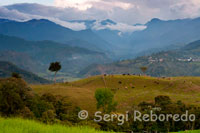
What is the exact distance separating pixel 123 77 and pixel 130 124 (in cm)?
9542

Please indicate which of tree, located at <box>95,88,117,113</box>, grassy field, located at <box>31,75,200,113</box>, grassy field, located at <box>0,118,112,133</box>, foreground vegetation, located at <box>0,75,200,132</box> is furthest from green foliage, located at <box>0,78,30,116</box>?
grassy field, located at <box>0,118,112,133</box>

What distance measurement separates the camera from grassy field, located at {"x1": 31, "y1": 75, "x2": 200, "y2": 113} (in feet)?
336

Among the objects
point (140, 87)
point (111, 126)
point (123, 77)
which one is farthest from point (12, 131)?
point (123, 77)

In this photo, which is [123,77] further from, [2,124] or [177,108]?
[2,124]

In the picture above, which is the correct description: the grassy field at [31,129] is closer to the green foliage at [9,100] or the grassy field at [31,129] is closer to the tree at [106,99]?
the green foliage at [9,100]

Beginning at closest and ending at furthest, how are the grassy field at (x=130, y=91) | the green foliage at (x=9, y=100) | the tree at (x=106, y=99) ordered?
the green foliage at (x=9, y=100) < the tree at (x=106, y=99) < the grassy field at (x=130, y=91)

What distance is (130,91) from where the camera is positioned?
12962 cm

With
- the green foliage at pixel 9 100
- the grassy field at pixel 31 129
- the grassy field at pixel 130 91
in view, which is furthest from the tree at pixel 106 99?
the grassy field at pixel 31 129

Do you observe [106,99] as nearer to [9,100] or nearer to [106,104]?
[106,104]

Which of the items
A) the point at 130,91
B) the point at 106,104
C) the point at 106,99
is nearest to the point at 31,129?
the point at 106,99

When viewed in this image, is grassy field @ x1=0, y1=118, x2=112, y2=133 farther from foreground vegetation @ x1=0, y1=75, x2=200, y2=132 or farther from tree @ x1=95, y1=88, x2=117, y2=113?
tree @ x1=95, y1=88, x2=117, y2=113

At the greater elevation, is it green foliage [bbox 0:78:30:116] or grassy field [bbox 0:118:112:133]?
grassy field [bbox 0:118:112:133]

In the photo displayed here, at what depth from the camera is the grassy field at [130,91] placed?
102375 mm

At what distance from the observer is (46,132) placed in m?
9.88
